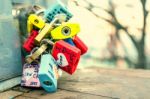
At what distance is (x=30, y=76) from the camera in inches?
55.0

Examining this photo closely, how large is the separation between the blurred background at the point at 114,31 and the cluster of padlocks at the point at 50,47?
129 centimetres

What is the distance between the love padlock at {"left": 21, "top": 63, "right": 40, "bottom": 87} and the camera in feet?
4.53

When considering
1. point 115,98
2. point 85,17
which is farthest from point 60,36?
point 85,17

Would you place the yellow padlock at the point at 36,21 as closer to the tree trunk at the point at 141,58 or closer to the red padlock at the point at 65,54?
the red padlock at the point at 65,54

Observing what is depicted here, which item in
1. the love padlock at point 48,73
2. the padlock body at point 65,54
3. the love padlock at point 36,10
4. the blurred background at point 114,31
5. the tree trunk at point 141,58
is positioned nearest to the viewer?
the love padlock at point 48,73

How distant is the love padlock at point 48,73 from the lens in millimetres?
1224

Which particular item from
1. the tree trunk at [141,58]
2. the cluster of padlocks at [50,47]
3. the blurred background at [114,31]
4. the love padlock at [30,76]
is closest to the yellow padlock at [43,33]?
the cluster of padlocks at [50,47]

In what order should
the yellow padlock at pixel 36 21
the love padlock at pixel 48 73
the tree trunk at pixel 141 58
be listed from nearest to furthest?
1. the love padlock at pixel 48 73
2. the yellow padlock at pixel 36 21
3. the tree trunk at pixel 141 58

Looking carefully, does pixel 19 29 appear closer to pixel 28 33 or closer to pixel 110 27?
pixel 28 33

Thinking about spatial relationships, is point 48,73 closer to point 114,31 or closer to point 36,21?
point 36,21

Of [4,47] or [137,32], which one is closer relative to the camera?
[4,47]

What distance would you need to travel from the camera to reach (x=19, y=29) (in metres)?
1.54

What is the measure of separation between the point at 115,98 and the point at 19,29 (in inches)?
26.9

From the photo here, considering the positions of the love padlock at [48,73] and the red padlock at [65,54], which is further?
the red padlock at [65,54]
